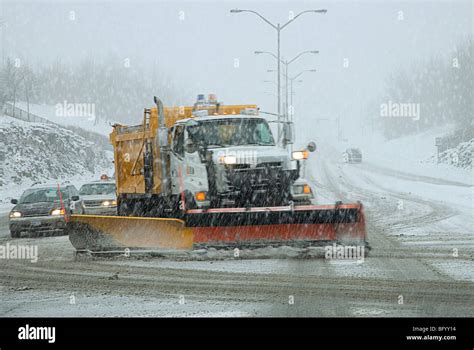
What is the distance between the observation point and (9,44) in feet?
330

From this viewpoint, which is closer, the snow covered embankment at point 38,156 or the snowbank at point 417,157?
the snow covered embankment at point 38,156

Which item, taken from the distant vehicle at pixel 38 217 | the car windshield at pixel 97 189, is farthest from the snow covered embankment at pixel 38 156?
the distant vehicle at pixel 38 217

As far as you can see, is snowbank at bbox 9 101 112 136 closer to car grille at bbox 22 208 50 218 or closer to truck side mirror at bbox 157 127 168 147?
car grille at bbox 22 208 50 218

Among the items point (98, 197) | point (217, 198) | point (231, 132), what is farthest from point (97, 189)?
point (217, 198)

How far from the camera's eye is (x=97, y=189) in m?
23.1

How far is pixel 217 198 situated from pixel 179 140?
1835 mm

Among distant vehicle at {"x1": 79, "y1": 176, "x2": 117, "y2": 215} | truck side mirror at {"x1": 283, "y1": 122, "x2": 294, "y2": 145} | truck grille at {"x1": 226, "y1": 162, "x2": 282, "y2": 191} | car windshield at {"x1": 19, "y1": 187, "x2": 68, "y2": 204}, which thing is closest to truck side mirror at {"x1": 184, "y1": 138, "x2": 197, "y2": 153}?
truck grille at {"x1": 226, "y1": 162, "x2": 282, "y2": 191}

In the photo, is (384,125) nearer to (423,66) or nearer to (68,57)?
Answer: (423,66)

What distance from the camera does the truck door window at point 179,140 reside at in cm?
1416

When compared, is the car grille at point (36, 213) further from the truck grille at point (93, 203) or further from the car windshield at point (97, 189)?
the car windshield at point (97, 189)

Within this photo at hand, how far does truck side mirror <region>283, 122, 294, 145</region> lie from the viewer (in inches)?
591

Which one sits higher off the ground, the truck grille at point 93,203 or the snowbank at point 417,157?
the snowbank at point 417,157

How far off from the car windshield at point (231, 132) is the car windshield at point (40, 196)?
7.56m

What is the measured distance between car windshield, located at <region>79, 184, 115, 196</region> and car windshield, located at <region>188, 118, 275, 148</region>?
8.99m
